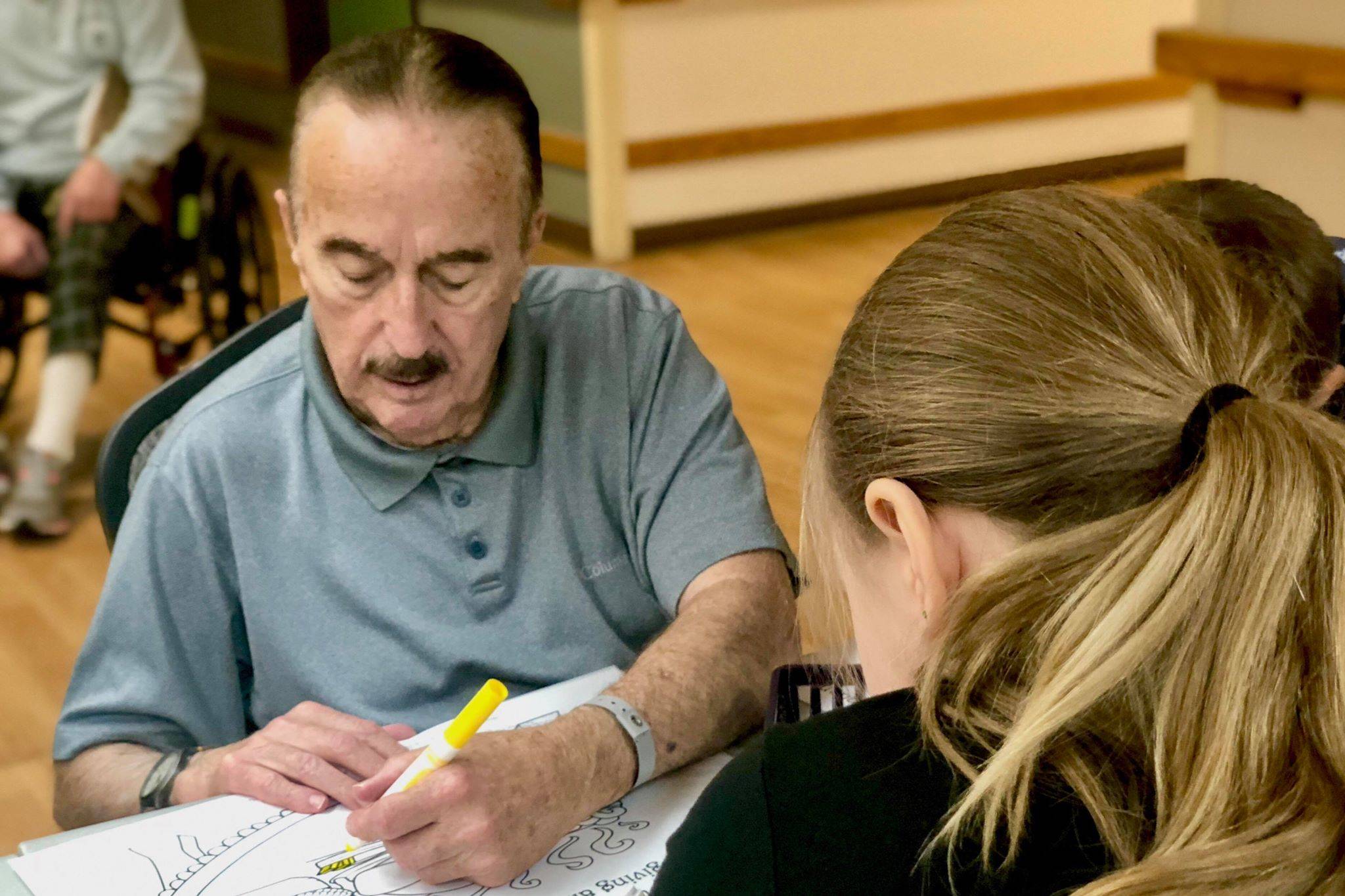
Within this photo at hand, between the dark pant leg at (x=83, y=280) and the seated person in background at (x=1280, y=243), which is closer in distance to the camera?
the seated person in background at (x=1280, y=243)

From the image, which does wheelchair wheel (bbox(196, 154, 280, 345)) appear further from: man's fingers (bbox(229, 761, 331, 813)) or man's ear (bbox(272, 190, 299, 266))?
man's fingers (bbox(229, 761, 331, 813))

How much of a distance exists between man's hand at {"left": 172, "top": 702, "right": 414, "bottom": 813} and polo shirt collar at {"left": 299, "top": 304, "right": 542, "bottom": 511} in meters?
0.24

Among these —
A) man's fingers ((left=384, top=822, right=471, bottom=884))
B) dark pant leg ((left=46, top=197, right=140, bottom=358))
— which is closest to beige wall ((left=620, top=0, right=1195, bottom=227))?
dark pant leg ((left=46, top=197, right=140, bottom=358))

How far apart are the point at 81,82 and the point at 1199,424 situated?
3.29 metres

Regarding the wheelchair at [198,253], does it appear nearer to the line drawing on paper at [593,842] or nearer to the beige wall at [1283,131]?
the beige wall at [1283,131]

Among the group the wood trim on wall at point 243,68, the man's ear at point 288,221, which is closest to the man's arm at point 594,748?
the man's ear at point 288,221

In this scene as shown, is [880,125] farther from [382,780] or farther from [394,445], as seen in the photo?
[382,780]

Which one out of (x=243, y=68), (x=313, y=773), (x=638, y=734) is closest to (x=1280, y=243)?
(x=638, y=734)

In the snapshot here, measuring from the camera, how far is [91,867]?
100 centimetres

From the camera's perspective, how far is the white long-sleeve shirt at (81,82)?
3.38m

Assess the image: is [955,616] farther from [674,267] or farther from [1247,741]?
[674,267]

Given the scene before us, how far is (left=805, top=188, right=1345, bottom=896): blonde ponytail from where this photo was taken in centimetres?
71

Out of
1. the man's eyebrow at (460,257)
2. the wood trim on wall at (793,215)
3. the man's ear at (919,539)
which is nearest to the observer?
the man's ear at (919,539)

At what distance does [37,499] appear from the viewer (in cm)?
336
